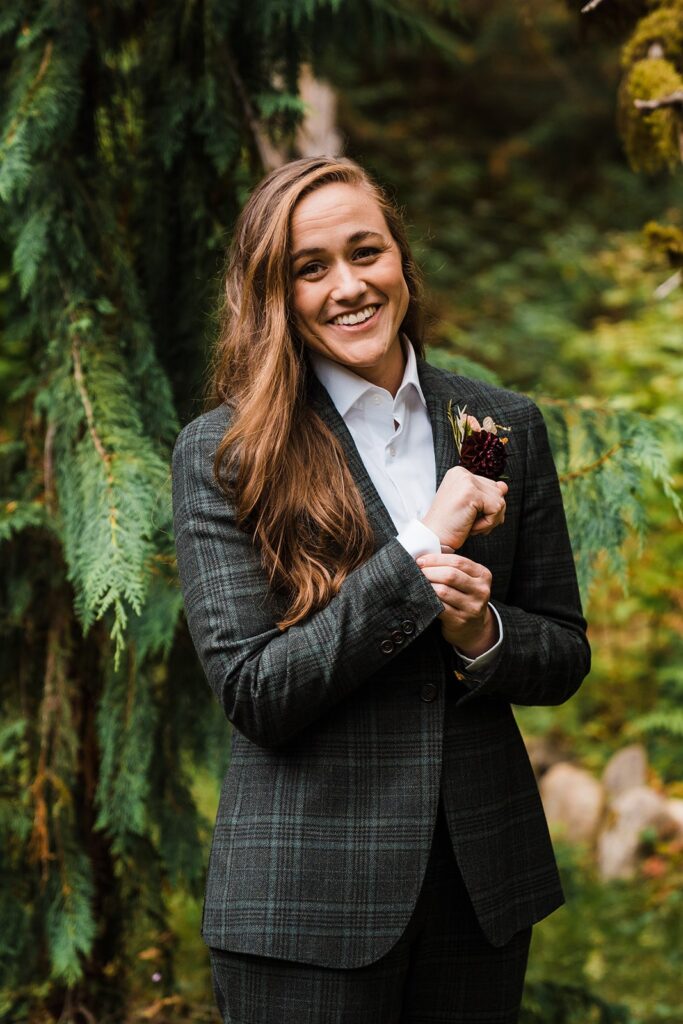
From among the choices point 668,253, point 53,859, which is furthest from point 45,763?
point 668,253

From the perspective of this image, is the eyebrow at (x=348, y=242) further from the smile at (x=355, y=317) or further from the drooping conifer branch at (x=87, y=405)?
the drooping conifer branch at (x=87, y=405)

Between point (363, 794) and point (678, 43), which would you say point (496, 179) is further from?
point (363, 794)

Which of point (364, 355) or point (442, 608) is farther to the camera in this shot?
point (364, 355)

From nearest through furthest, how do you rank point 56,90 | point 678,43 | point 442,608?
point 442,608, point 56,90, point 678,43

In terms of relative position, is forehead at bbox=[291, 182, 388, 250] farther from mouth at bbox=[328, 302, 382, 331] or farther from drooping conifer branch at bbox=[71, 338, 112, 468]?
drooping conifer branch at bbox=[71, 338, 112, 468]

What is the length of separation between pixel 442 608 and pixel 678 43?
1833 mm

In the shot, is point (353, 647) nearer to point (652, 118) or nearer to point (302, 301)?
point (302, 301)

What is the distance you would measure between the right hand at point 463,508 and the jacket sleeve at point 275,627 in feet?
0.26

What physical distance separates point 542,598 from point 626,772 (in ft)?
13.4

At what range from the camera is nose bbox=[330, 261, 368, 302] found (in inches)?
69.3

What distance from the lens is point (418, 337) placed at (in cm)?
209

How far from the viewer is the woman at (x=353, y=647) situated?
5.32 ft

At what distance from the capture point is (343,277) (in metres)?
1.78

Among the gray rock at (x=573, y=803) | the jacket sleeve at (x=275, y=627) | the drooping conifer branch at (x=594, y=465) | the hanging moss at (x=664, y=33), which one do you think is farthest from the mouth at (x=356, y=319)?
the gray rock at (x=573, y=803)
